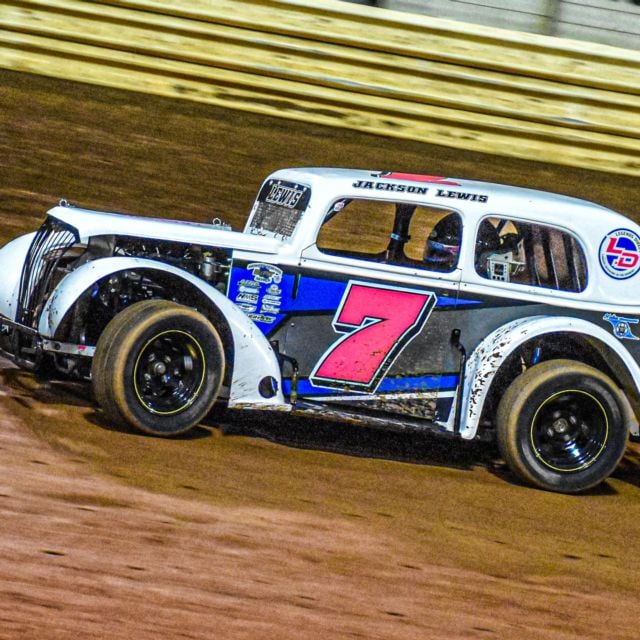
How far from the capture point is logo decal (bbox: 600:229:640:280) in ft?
23.5

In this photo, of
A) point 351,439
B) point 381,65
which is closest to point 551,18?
point 381,65

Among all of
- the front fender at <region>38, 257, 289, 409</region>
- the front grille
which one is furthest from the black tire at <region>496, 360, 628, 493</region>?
the front grille

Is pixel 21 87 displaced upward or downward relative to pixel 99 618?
upward

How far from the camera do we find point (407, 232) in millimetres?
7238

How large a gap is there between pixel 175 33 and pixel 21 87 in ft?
5.89

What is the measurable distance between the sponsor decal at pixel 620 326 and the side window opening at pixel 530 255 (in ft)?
0.82

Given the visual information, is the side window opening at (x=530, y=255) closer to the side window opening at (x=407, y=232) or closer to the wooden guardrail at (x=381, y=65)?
the side window opening at (x=407, y=232)

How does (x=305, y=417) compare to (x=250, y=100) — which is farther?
(x=250, y=100)

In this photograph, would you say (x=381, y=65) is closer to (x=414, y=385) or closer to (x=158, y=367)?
(x=414, y=385)

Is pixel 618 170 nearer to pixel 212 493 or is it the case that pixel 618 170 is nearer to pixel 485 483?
pixel 485 483

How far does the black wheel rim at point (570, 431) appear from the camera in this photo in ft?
22.7

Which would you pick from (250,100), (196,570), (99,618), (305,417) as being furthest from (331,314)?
(250,100)

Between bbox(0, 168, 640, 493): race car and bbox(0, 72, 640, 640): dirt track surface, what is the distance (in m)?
0.31

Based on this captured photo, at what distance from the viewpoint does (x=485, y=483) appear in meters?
6.98
